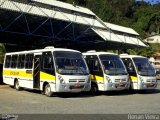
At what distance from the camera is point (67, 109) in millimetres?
12875

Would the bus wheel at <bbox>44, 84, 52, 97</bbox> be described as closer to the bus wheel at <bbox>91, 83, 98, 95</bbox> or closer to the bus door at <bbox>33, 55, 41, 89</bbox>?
the bus door at <bbox>33, 55, 41, 89</bbox>

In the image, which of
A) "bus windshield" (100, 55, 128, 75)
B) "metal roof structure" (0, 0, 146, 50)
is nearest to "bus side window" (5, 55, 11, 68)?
"metal roof structure" (0, 0, 146, 50)

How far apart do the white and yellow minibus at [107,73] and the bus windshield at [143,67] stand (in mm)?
1211

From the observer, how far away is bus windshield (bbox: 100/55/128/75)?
62.8ft

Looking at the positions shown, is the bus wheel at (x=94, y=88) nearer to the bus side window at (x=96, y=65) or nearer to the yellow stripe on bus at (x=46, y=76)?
the bus side window at (x=96, y=65)

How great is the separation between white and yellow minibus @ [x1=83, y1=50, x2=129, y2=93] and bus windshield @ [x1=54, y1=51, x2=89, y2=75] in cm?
141

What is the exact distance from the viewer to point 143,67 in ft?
68.0

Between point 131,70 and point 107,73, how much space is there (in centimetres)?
239

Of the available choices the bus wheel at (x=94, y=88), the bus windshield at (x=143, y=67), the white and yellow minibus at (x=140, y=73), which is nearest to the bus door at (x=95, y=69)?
the bus wheel at (x=94, y=88)

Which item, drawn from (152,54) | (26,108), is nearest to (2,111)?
(26,108)

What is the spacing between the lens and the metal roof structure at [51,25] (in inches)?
1032

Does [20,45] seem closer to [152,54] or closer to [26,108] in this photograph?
[26,108]

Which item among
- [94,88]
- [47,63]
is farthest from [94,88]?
[47,63]

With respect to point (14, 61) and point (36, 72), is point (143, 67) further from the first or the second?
point (14, 61)
